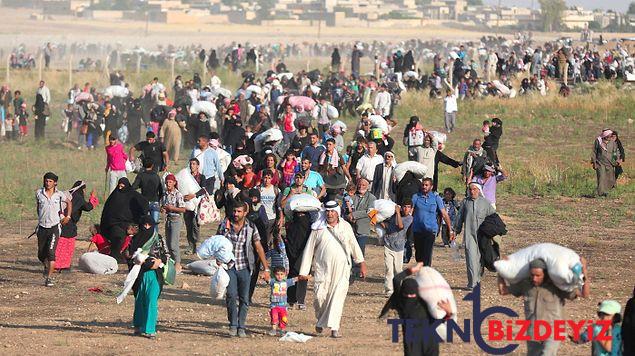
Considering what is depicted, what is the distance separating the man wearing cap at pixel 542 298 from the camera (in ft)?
36.5

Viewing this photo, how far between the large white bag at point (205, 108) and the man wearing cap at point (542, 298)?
71.4 feet

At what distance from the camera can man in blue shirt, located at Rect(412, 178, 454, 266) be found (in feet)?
54.1

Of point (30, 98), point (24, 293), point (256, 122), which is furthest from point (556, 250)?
point (30, 98)

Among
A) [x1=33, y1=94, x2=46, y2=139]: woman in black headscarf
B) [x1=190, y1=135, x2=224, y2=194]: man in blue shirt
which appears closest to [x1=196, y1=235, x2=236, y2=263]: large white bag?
[x1=190, y1=135, x2=224, y2=194]: man in blue shirt

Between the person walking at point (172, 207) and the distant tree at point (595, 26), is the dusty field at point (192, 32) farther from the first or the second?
the person walking at point (172, 207)

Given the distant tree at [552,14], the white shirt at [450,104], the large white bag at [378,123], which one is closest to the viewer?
the large white bag at [378,123]

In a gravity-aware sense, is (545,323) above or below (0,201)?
above

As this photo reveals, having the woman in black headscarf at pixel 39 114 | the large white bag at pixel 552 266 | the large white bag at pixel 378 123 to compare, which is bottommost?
the woman in black headscarf at pixel 39 114

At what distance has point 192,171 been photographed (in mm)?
18828

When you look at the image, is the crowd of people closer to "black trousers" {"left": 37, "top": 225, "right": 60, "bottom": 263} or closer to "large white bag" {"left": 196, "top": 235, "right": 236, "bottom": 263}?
"black trousers" {"left": 37, "top": 225, "right": 60, "bottom": 263}

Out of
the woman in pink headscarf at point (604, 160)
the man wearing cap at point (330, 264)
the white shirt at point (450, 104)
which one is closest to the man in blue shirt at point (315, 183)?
the man wearing cap at point (330, 264)

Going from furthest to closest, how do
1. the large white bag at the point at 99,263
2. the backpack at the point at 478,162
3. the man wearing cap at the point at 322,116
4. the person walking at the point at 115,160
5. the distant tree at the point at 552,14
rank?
the distant tree at the point at 552,14 < the man wearing cap at the point at 322,116 < the person walking at the point at 115,160 < the backpack at the point at 478,162 < the large white bag at the point at 99,263

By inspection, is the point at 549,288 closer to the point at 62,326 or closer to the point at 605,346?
the point at 605,346

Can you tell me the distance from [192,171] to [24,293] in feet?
9.81
